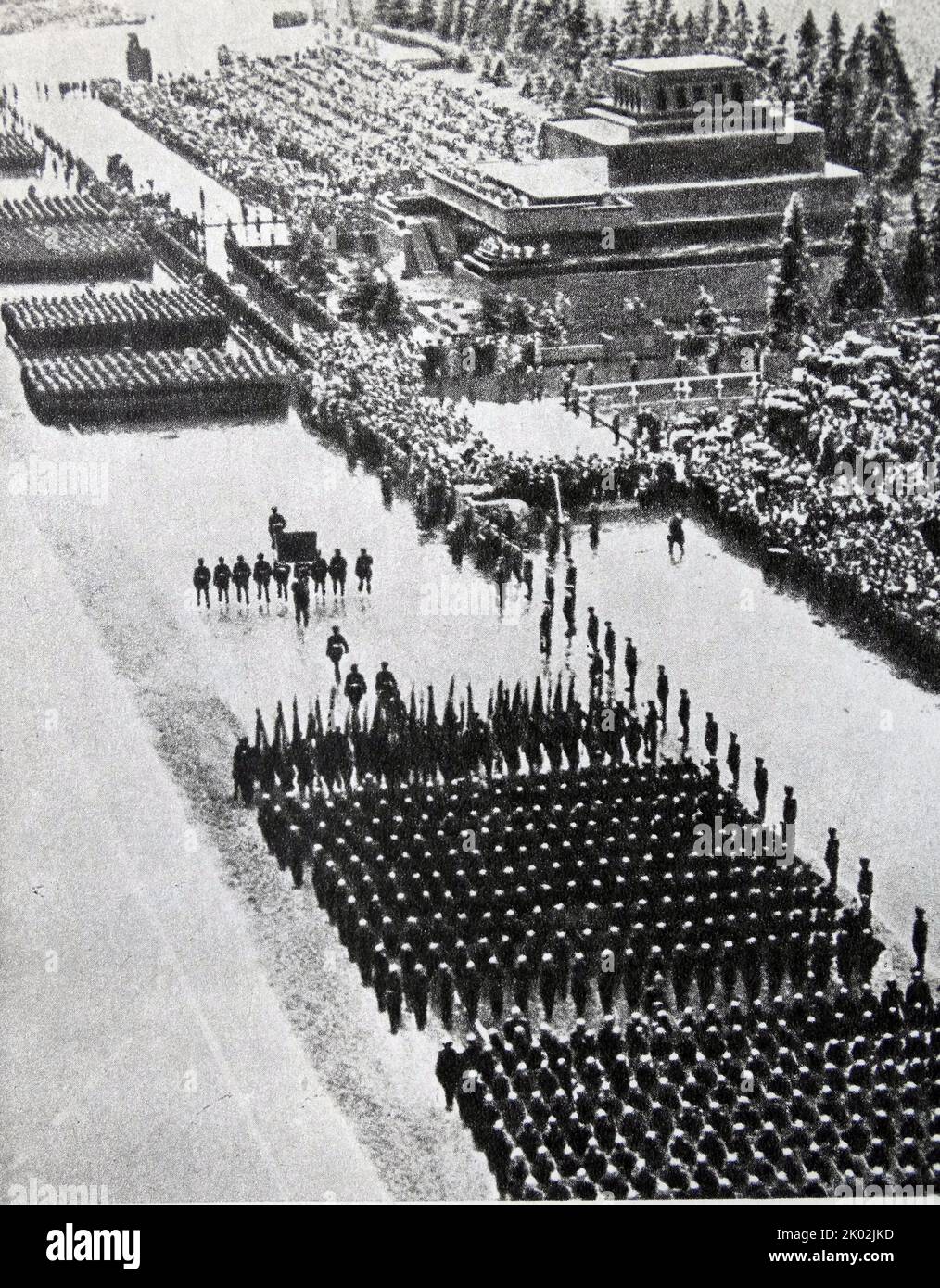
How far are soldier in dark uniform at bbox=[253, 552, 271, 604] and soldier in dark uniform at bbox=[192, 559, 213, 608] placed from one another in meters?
0.58

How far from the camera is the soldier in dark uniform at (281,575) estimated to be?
2869 cm

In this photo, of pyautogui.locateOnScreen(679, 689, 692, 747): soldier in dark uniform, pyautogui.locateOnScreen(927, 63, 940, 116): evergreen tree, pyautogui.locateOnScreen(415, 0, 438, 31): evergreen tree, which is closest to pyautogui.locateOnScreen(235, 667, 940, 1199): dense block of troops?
pyautogui.locateOnScreen(679, 689, 692, 747): soldier in dark uniform

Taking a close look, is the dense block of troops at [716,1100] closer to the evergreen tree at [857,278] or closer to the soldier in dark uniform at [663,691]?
the soldier in dark uniform at [663,691]

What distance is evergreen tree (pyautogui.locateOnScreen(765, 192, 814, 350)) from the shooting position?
41031 millimetres

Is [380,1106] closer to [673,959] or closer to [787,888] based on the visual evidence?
[673,959]

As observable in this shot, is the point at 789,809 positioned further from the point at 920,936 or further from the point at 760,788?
the point at 920,936

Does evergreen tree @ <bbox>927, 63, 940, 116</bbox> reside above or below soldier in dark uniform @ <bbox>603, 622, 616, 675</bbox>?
above

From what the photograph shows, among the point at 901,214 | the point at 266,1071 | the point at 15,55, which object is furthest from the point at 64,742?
the point at 15,55

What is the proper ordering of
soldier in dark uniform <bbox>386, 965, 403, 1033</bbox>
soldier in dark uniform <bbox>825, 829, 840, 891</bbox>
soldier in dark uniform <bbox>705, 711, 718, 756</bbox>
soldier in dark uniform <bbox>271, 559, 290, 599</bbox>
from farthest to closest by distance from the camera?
1. soldier in dark uniform <bbox>271, 559, 290, 599</bbox>
2. soldier in dark uniform <bbox>705, 711, 718, 756</bbox>
3. soldier in dark uniform <bbox>825, 829, 840, 891</bbox>
4. soldier in dark uniform <bbox>386, 965, 403, 1033</bbox>

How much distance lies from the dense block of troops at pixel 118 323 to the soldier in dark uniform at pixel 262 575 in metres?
14.4

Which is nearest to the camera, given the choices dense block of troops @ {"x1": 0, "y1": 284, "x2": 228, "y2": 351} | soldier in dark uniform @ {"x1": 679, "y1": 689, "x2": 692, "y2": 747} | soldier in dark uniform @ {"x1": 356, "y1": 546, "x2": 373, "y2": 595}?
soldier in dark uniform @ {"x1": 679, "y1": 689, "x2": 692, "y2": 747}

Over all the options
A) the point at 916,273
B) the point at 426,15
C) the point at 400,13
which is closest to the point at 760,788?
the point at 916,273

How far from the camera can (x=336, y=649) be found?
26531 mm

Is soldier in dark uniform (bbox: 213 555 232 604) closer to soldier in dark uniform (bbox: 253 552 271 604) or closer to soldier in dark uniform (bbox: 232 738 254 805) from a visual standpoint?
soldier in dark uniform (bbox: 253 552 271 604)
